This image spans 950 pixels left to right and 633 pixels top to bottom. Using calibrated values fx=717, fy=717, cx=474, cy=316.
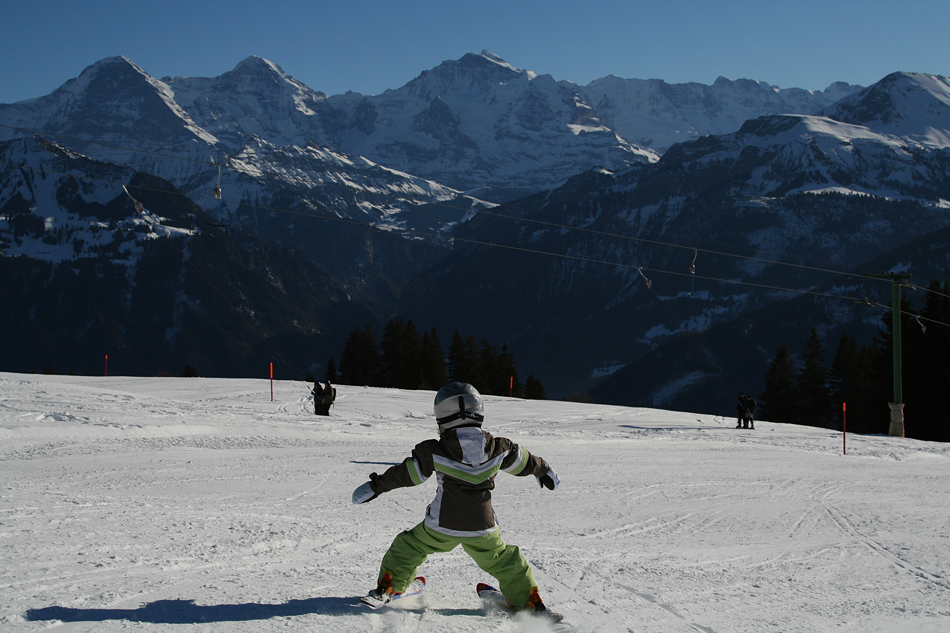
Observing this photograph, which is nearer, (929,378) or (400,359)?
(929,378)

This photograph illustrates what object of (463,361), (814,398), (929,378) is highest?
(463,361)

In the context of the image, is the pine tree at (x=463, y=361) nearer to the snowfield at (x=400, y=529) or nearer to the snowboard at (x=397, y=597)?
the snowfield at (x=400, y=529)

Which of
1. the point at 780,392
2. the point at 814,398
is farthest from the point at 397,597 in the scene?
the point at 780,392

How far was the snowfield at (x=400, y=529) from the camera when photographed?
4.92 metres

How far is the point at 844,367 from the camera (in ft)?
215

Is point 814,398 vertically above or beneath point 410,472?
beneath

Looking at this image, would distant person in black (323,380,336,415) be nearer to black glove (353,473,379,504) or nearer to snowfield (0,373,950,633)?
→ snowfield (0,373,950,633)

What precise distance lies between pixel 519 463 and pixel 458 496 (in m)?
0.50

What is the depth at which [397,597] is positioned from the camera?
200 inches

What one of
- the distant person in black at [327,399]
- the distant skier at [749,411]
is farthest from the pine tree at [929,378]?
the distant person in black at [327,399]

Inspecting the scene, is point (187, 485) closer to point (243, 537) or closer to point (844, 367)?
point (243, 537)

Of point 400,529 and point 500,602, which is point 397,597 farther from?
point 400,529

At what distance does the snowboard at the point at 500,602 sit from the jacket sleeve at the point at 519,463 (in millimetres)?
897

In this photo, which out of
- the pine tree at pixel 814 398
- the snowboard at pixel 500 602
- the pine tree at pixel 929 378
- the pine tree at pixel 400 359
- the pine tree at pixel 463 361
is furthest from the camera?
the pine tree at pixel 463 361
